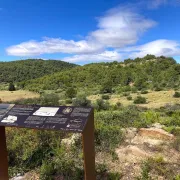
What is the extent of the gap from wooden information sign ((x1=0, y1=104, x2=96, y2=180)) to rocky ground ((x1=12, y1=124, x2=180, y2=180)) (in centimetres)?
111

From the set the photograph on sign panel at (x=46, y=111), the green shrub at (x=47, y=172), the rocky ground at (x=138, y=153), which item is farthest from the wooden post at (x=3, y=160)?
the photograph on sign panel at (x=46, y=111)

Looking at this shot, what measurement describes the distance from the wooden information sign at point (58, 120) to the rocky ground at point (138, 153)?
1106 mm

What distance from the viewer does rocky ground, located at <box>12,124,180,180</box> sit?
450 cm

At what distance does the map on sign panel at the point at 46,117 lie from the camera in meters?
3.36

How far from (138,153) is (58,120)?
92.7 inches

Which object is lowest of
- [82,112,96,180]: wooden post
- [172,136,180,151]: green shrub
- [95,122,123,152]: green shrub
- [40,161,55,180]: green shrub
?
[40,161,55,180]: green shrub

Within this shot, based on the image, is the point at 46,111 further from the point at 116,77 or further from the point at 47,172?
the point at 116,77

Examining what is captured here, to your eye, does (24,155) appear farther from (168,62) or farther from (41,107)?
(168,62)

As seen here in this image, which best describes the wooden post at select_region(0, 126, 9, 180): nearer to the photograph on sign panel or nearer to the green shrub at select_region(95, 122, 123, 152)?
the photograph on sign panel

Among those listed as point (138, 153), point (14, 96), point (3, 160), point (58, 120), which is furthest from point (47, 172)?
point (14, 96)

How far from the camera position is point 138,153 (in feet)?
16.5

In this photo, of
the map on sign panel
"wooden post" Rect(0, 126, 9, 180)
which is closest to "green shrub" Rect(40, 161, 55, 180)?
"wooden post" Rect(0, 126, 9, 180)


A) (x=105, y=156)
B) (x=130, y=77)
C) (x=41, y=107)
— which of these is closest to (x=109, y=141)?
(x=105, y=156)

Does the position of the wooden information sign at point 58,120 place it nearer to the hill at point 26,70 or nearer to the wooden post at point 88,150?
the wooden post at point 88,150
